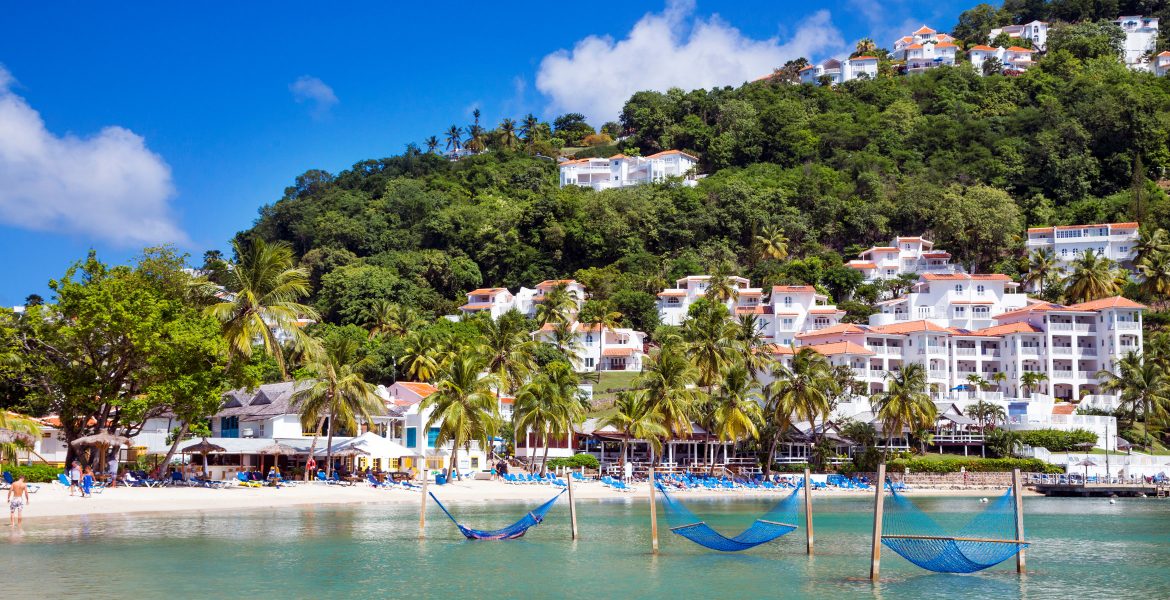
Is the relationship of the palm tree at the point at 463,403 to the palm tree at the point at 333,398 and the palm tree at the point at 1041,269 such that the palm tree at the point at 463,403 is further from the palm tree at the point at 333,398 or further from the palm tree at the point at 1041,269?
the palm tree at the point at 1041,269

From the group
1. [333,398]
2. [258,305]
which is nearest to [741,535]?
[258,305]

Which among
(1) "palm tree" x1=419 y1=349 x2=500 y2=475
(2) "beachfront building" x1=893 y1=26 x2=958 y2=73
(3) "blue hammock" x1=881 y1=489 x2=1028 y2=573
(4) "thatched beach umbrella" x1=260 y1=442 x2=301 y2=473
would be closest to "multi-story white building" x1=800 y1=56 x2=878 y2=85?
(2) "beachfront building" x1=893 y1=26 x2=958 y2=73

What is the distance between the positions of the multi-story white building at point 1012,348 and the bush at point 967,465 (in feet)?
29.8

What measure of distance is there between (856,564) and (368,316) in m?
67.3

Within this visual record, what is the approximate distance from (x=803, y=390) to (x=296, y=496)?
2843cm

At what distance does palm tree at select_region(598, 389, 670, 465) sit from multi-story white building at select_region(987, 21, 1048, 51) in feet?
410

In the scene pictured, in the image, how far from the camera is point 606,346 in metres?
88.2

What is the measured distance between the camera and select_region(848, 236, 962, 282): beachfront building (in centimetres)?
9612

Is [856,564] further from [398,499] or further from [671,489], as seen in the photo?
[671,489]

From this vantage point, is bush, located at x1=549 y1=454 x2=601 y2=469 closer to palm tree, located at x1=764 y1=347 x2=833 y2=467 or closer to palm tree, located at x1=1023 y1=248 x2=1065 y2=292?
palm tree, located at x1=764 y1=347 x2=833 y2=467

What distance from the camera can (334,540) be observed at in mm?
29922

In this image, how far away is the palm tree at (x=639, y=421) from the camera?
54.8m

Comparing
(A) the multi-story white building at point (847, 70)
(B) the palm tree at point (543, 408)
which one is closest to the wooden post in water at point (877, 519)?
(B) the palm tree at point (543, 408)

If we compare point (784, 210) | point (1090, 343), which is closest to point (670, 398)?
point (1090, 343)
